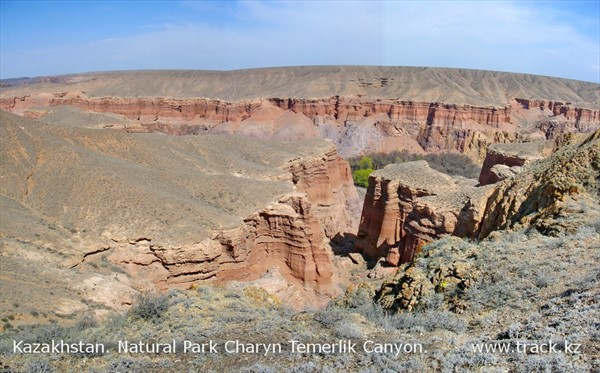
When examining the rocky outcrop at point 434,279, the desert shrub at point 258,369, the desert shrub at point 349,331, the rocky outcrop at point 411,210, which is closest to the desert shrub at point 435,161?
the rocky outcrop at point 411,210

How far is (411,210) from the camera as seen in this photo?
88.6 feet

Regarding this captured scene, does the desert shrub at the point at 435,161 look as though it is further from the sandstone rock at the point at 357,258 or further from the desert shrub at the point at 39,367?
the desert shrub at the point at 39,367

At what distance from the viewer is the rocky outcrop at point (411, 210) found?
21.7m

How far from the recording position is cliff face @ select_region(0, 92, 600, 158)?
74.2m

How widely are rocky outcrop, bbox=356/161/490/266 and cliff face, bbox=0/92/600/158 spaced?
138 ft

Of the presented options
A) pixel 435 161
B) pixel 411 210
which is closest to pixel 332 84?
pixel 435 161

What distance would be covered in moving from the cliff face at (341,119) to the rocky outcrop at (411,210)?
4212cm

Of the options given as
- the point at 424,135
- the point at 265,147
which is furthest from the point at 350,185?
the point at 424,135

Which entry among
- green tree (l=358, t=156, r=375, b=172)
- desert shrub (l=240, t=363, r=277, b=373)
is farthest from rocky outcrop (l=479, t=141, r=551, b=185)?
desert shrub (l=240, t=363, r=277, b=373)

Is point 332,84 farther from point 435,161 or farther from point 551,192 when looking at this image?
point 551,192

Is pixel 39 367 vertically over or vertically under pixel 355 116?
under

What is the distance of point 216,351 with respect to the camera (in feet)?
23.7

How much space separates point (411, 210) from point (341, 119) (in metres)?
55.7

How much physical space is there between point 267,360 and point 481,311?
150 inches
